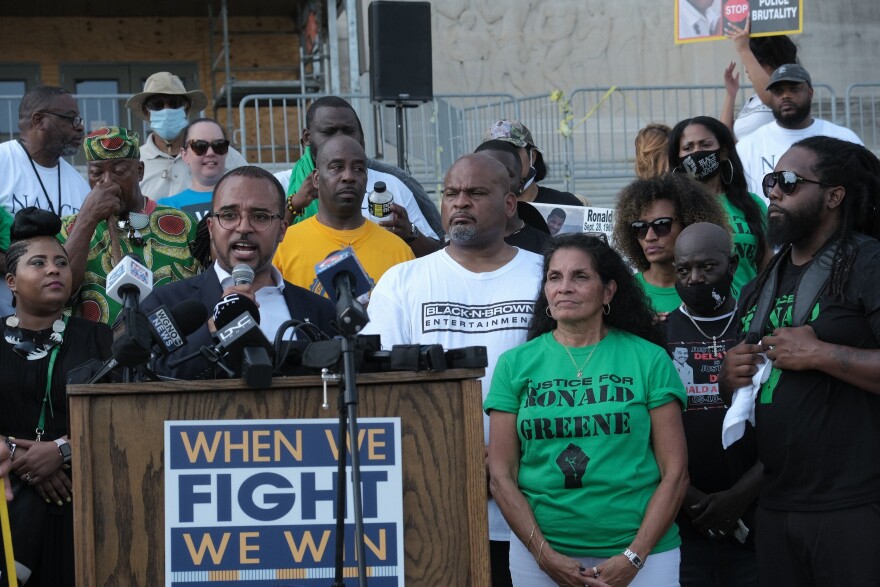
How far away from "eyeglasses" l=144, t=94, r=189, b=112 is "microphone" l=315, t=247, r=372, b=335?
189 inches

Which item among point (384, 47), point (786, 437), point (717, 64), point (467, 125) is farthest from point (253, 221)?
point (717, 64)

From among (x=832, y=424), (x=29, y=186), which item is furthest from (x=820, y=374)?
(x=29, y=186)

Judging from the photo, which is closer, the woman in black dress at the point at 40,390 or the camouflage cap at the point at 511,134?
the woman in black dress at the point at 40,390

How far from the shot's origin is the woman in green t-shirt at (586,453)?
4.48 metres

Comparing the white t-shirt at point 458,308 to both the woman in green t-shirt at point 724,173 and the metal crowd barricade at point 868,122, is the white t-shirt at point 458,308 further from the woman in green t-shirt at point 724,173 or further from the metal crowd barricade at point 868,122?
the metal crowd barricade at point 868,122

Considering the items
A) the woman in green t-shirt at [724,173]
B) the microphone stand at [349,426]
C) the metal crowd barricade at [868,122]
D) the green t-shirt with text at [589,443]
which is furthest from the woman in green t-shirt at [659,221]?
the metal crowd barricade at [868,122]

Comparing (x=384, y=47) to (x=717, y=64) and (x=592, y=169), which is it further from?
(x=717, y=64)

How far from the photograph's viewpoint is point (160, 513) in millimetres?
3426

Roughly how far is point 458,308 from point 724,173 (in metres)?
2.29

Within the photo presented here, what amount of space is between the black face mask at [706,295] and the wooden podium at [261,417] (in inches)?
83.3

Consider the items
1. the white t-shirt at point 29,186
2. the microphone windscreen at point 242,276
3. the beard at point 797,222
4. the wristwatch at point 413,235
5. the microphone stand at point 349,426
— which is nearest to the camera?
the microphone stand at point 349,426

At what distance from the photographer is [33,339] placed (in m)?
5.27

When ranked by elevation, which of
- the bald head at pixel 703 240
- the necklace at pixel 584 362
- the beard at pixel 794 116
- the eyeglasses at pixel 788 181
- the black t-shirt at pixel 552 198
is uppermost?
the beard at pixel 794 116

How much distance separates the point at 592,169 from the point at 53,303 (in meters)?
9.79
